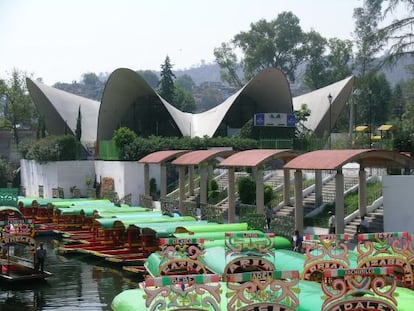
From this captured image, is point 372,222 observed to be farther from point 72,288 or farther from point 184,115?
point 184,115

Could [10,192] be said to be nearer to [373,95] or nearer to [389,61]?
[389,61]

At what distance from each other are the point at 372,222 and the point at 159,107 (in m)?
36.3

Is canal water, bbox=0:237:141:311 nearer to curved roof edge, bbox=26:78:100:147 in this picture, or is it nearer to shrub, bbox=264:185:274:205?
shrub, bbox=264:185:274:205

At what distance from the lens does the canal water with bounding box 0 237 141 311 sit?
18250mm

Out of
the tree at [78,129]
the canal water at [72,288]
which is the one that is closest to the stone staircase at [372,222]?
the canal water at [72,288]

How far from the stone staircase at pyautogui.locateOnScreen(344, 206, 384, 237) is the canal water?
835 cm

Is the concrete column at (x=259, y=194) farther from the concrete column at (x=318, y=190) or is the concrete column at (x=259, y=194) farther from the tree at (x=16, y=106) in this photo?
the tree at (x=16, y=106)

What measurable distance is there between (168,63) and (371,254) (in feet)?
223

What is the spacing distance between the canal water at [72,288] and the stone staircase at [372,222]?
8.35m

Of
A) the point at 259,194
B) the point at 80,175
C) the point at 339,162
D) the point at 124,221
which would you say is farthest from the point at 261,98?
the point at 339,162

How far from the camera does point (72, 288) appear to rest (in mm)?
20625

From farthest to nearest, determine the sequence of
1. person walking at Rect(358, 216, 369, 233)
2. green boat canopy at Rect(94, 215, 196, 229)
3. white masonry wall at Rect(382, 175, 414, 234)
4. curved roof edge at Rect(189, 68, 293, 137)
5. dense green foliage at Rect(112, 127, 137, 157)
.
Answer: curved roof edge at Rect(189, 68, 293, 137), dense green foliage at Rect(112, 127, 137, 157), green boat canopy at Rect(94, 215, 196, 229), person walking at Rect(358, 216, 369, 233), white masonry wall at Rect(382, 175, 414, 234)

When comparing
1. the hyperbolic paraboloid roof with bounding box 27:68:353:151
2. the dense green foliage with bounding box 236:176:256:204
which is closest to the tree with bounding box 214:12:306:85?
the hyperbolic paraboloid roof with bounding box 27:68:353:151

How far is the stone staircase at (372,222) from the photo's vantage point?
2444cm
